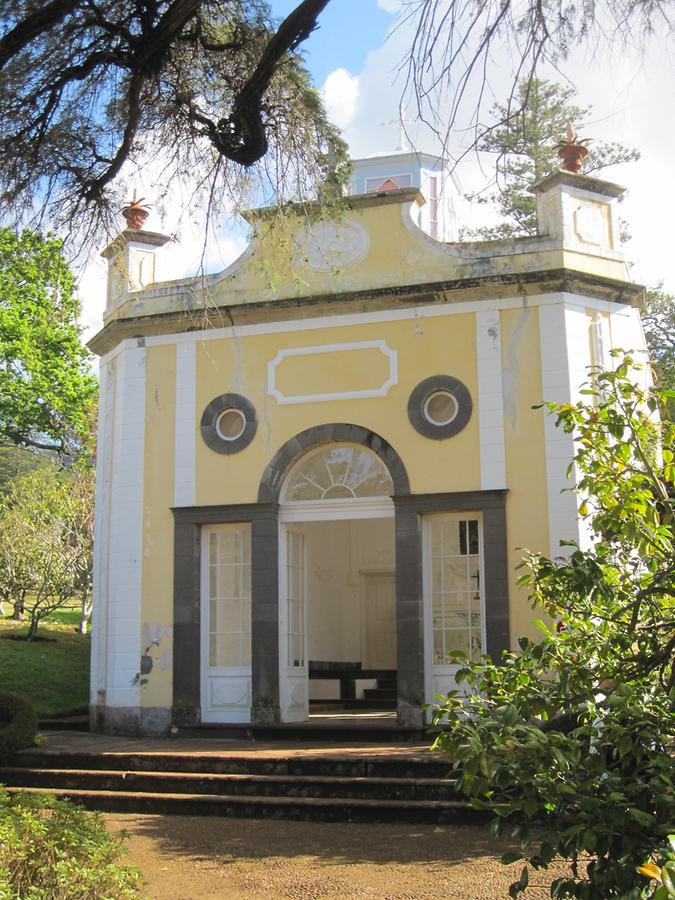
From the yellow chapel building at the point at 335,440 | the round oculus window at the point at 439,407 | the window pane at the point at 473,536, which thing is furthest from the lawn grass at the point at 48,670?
the round oculus window at the point at 439,407

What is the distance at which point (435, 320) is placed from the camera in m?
12.0

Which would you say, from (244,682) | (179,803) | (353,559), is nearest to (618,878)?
(179,803)

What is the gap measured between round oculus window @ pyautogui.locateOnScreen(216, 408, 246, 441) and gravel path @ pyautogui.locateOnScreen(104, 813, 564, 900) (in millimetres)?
4989

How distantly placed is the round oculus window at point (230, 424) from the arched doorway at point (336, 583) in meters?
0.80

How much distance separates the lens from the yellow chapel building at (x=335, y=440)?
1155 cm

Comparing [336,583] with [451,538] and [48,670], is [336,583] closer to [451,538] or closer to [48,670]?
[48,670]

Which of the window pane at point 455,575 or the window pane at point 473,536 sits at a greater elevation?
the window pane at point 473,536

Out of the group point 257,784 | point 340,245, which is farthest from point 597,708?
point 340,245

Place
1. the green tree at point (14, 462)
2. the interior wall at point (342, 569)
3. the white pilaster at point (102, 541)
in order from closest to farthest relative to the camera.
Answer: the white pilaster at point (102, 541), the interior wall at point (342, 569), the green tree at point (14, 462)

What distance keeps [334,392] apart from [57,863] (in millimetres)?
7861

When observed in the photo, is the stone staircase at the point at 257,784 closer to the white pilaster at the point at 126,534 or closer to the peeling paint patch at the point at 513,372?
the white pilaster at the point at 126,534

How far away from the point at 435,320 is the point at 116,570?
4.65 m

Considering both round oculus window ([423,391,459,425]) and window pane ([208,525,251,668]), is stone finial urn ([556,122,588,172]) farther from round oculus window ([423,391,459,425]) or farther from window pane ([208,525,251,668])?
window pane ([208,525,251,668])

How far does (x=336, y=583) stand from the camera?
702 inches
